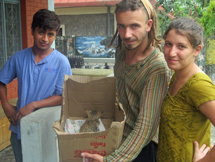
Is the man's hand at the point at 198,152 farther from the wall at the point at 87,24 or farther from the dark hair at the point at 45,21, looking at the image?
the wall at the point at 87,24

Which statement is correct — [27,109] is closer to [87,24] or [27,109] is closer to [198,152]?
[198,152]

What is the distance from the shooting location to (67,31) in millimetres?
12297

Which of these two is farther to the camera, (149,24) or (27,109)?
(27,109)

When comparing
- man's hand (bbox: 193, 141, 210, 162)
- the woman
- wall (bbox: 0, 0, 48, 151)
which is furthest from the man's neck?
wall (bbox: 0, 0, 48, 151)

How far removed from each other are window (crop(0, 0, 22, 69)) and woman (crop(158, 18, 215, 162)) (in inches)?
147

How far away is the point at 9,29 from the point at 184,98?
4068 mm

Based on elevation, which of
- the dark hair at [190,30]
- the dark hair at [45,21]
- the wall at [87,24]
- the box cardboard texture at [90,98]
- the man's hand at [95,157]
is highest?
the wall at [87,24]

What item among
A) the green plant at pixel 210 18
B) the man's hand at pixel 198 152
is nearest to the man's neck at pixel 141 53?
the man's hand at pixel 198 152

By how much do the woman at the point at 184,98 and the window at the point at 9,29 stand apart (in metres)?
3.73

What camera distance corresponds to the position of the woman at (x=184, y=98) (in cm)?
130

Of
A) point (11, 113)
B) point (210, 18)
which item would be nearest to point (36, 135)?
point (11, 113)

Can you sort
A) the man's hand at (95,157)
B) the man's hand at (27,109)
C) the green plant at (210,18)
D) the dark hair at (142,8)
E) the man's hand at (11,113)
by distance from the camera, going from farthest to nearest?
the green plant at (210,18), the man's hand at (11,113), the man's hand at (27,109), the dark hair at (142,8), the man's hand at (95,157)

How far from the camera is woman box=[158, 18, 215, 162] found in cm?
130

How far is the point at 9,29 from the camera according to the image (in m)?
4.47
